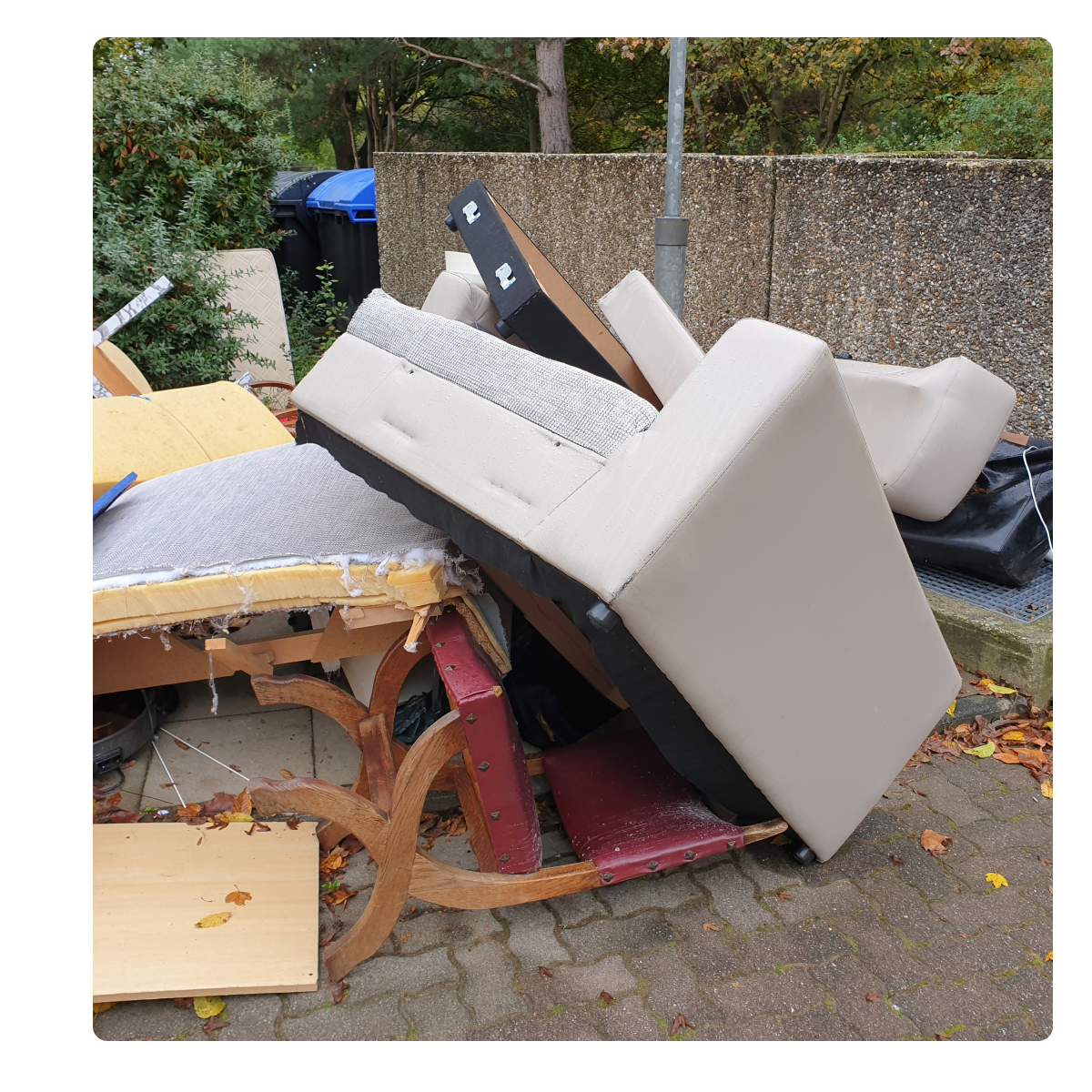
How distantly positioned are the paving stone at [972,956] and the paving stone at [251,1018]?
4.92 feet

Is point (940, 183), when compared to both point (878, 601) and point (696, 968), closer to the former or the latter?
point (878, 601)

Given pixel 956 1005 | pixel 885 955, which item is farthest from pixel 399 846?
pixel 956 1005

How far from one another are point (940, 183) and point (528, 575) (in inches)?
145

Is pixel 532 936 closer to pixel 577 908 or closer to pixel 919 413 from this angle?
pixel 577 908

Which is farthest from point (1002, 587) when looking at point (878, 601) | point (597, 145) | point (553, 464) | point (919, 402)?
point (597, 145)

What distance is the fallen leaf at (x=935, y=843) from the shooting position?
2420 millimetres

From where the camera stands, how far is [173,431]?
3.53 meters

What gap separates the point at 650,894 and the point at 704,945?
→ 0.74ft

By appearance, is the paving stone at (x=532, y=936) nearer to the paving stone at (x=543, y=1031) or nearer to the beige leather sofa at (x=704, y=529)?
the paving stone at (x=543, y=1031)

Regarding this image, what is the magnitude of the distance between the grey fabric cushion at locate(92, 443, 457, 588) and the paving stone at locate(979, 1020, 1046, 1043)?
5.26 feet

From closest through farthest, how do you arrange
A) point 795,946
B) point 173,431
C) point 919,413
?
point 795,946 → point 919,413 → point 173,431

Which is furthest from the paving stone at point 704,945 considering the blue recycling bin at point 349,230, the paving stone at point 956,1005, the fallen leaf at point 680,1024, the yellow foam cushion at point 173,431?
the blue recycling bin at point 349,230

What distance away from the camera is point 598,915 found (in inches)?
87.0

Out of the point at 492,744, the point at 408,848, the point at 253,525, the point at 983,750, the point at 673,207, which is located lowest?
the point at 983,750
